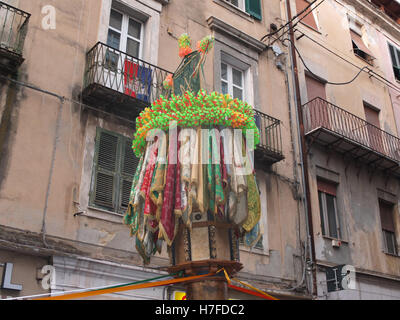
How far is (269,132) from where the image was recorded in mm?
12656

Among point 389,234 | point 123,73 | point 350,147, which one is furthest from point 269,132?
point 389,234

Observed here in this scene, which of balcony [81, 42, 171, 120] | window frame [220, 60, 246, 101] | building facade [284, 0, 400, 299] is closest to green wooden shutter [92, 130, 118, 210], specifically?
balcony [81, 42, 171, 120]

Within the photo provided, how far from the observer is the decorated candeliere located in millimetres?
4496

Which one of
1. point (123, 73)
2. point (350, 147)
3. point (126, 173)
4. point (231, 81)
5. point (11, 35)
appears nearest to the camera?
point (11, 35)

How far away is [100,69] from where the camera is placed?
9914 millimetres

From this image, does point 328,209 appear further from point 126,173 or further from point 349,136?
point 126,173

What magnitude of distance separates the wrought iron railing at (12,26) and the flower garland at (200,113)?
16.1 feet

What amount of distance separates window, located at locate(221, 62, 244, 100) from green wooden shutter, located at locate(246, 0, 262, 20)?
7.17ft

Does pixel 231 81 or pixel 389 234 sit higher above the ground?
pixel 231 81

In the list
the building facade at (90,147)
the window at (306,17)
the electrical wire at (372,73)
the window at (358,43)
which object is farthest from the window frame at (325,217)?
the window at (358,43)

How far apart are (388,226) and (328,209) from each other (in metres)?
3.03

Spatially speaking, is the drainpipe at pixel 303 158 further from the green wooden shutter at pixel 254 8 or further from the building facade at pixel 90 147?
the green wooden shutter at pixel 254 8

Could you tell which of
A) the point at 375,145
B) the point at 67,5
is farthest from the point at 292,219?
the point at 67,5

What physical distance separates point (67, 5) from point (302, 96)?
7.72 metres
